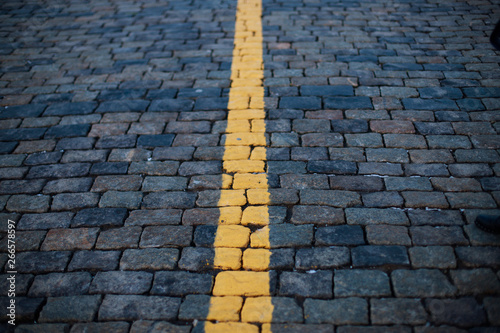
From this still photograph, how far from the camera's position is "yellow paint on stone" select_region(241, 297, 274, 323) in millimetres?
2095

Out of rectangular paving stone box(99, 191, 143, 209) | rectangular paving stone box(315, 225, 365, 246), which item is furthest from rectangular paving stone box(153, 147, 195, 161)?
rectangular paving stone box(315, 225, 365, 246)

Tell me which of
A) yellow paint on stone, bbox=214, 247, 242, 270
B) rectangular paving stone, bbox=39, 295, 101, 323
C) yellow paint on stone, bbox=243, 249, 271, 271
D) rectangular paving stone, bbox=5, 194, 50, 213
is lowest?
rectangular paving stone, bbox=39, 295, 101, 323

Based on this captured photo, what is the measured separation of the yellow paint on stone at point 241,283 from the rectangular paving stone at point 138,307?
0.94 ft

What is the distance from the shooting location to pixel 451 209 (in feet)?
8.79

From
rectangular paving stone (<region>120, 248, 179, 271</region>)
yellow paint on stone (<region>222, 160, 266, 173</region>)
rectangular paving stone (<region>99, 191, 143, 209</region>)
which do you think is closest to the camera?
rectangular paving stone (<region>120, 248, 179, 271</region>)

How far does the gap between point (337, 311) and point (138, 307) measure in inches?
49.5

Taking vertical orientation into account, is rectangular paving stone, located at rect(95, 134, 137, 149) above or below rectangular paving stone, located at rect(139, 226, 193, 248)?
above

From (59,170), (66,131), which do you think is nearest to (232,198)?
(59,170)

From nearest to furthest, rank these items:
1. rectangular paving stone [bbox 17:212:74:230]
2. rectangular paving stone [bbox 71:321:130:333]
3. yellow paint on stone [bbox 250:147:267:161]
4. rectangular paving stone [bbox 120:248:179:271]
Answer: rectangular paving stone [bbox 71:321:130:333]
rectangular paving stone [bbox 120:248:179:271]
rectangular paving stone [bbox 17:212:74:230]
yellow paint on stone [bbox 250:147:267:161]

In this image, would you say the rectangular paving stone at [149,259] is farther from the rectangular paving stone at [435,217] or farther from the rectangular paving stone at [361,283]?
the rectangular paving stone at [435,217]

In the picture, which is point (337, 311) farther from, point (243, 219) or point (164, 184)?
point (164, 184)

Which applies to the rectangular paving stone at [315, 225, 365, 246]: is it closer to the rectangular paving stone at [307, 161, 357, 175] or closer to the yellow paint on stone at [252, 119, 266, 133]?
the rectangular paving stone at [307, 161, 357, 175]

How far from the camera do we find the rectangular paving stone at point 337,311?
2.06 m

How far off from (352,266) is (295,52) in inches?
132
